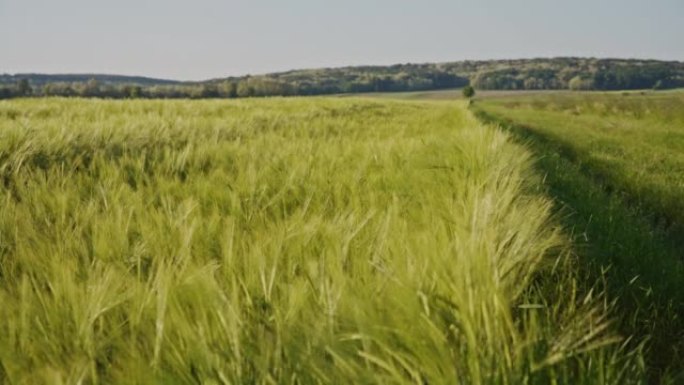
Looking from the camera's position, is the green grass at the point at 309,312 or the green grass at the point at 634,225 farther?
the green grass at the point at 634,225

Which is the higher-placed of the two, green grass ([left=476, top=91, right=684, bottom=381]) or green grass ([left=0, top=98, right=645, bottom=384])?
green grass ([left=0, top=98, right=645, bottom=384])

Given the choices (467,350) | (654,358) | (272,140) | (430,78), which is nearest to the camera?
(467,350)

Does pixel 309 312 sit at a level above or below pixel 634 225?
above

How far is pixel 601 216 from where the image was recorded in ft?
8.66

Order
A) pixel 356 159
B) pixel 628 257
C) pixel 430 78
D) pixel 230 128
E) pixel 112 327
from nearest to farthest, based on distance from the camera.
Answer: pixel 112 327 < pixel 628 257 < pixel 356 159 < pixel 230 128 < pixel 430 78

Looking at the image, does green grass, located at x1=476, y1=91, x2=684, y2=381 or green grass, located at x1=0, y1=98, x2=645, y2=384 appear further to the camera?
green grass, located at x1=476, y1=91, x2=684, y2=381

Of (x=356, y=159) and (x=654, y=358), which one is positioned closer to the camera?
(x=654, y=358)

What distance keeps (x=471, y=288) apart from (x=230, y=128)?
4.57 meters

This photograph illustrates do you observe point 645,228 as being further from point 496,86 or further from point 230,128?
point 496,86

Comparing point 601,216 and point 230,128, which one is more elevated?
point 230,128

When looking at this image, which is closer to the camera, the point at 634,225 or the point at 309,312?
the point at 309,312

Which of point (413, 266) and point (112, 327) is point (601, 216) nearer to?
point (413, 266)

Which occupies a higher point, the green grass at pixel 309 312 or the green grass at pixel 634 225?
the green grass at pixel 309 312

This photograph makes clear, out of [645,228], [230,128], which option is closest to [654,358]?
[645,228]
